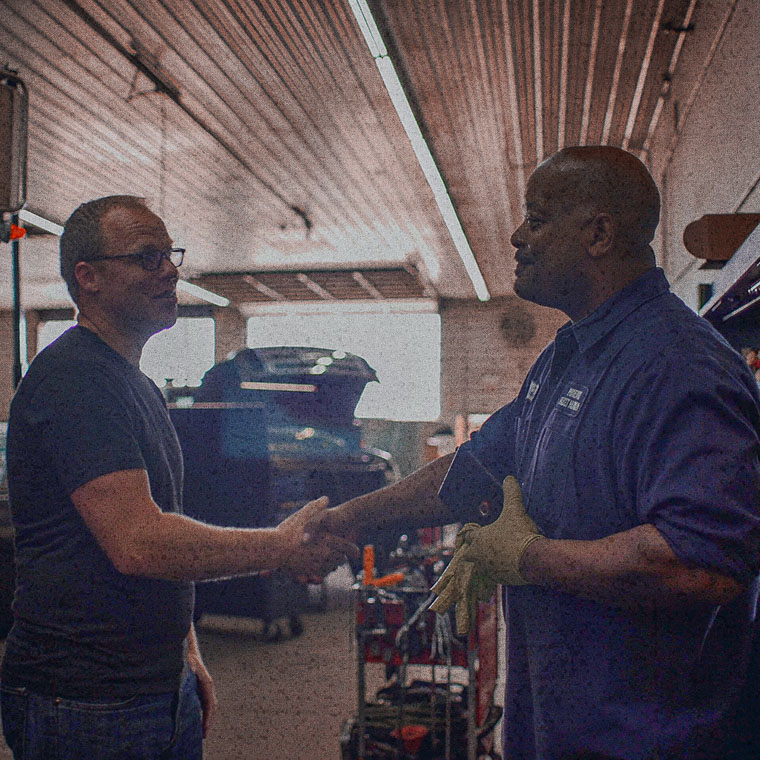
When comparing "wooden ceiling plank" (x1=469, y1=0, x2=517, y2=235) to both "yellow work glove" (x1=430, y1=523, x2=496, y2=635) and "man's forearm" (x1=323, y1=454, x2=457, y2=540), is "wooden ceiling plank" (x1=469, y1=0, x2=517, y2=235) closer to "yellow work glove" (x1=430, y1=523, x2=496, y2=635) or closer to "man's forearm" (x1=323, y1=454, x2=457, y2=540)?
"man's forearm" (x1=323, y1=454, x2=457, y2=540)

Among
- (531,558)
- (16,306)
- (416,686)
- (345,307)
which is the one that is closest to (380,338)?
→ (345,307)

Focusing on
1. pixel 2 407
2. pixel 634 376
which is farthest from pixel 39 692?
pixel 2 407

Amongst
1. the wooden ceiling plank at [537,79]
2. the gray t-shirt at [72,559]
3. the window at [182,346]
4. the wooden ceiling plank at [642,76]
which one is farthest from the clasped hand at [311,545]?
the window at [182,346]

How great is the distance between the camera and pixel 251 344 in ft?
55.9

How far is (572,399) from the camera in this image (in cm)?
145

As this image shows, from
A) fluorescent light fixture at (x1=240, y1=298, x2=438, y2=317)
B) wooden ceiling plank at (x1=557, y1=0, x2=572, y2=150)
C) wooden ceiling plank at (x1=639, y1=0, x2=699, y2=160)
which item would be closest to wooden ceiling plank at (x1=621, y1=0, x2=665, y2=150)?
wooden ceiling plank at (x1=639, y1=0, x2=699, y2=160)

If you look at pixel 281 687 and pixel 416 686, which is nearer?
pixel 416 686

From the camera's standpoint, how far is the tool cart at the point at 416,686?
3.17 m

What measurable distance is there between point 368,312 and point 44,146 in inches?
383

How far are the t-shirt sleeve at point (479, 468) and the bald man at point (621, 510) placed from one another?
0.56 ft

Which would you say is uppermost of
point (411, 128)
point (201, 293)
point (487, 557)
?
point (411, 128)

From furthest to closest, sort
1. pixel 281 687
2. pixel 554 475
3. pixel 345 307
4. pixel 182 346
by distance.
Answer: pixel 182 346, pixel 345 307, pixel 281 687, pixel 554 475

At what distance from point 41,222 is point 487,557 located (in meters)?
9.95

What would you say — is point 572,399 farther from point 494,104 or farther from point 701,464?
point 494,104
